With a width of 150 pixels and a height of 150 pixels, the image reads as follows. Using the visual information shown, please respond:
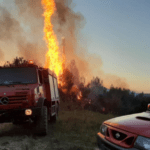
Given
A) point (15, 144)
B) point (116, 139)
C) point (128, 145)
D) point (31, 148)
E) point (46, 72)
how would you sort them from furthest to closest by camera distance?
point (46, 72), point (15, 144), point (31, 148), point (116, 139), point (128, 145)

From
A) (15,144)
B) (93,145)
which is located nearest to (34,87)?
(15,144)

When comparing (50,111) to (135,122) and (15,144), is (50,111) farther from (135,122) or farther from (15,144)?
(135,122)

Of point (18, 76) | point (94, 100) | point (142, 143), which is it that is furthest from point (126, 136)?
point (94, 100)

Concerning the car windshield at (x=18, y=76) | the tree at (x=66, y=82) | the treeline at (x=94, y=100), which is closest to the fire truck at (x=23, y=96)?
the car windshield at (x=18, y=76)

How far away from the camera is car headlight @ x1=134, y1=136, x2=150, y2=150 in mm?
2330

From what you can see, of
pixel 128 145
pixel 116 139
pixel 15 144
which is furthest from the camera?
pixel 15 144

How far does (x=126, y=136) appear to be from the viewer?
105 inches

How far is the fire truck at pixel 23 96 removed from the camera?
6.88 m

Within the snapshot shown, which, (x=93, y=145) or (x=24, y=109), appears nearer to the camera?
(x=93, y=145)

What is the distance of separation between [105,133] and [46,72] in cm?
598

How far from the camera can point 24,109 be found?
6.87 metres

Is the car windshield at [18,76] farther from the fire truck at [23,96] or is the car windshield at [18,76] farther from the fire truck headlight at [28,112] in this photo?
the fire truck headlight at [28,112]

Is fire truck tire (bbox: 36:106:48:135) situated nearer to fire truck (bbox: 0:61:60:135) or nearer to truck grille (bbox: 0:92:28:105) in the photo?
fire truck (bbox: 0:61:60:135)

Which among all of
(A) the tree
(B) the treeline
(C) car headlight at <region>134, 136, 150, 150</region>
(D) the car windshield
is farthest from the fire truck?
(A) the tree
